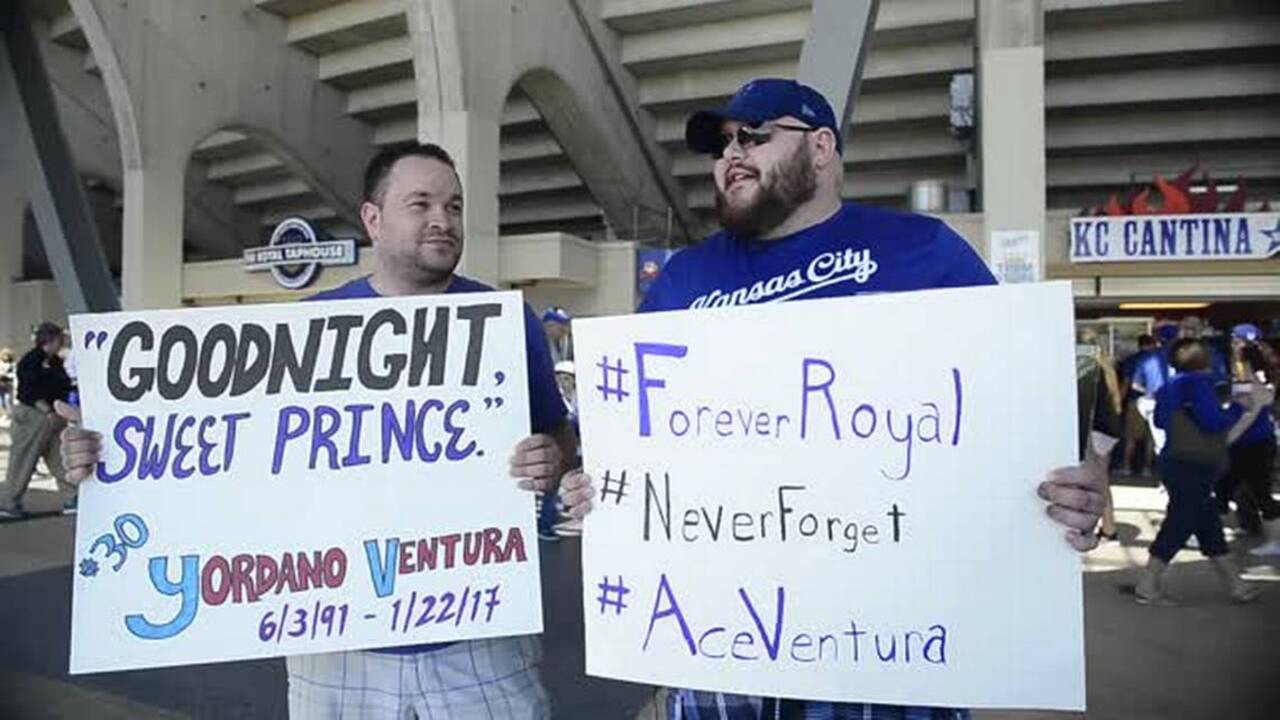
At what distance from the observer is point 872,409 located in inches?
68.0

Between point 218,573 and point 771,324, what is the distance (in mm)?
1222

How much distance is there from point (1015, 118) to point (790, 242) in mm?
12293

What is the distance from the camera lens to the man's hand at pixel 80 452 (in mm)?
1963

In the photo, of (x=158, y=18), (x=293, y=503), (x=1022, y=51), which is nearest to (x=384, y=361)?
(x=293, y=503)

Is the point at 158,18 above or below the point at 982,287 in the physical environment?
above

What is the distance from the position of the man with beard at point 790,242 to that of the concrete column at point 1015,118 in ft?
39.1

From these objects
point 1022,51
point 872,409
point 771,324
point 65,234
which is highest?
point 1022,51

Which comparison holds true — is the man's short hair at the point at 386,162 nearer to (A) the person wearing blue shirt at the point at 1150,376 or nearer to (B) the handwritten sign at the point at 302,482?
(B) the handwritten sign at the point at 302,482

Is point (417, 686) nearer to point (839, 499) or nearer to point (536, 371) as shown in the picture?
point (536, 371)

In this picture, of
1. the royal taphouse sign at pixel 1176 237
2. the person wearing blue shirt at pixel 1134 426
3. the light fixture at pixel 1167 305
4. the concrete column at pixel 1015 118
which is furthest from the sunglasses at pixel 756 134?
the light fixture at pixel 1167 305

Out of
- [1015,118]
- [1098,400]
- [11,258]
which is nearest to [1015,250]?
[1015,118]

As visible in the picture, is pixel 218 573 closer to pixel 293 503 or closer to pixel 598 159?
pixel 293 503

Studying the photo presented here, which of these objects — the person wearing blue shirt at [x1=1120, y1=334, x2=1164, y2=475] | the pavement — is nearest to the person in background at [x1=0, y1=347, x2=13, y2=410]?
the pavement

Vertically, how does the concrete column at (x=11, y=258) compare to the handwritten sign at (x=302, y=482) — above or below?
above
